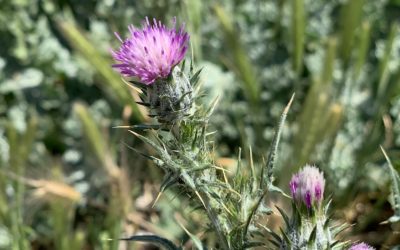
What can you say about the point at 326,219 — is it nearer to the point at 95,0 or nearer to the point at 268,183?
the point at 268,183

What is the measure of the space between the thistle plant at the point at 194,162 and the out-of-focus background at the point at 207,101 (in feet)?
2.01

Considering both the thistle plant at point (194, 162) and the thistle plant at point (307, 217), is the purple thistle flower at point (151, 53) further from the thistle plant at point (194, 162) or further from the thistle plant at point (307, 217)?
the thistle plant at point (307, 217)

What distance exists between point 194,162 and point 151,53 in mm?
149

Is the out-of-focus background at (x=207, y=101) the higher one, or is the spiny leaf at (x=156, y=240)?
the out-of-focus background at (x=207, y=101)

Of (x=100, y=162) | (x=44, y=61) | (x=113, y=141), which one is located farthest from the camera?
(x=44, y=61)

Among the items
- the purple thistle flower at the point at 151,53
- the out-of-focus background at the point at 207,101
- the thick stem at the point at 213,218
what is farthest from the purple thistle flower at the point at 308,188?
the out-of-focus background at the point at 207,101

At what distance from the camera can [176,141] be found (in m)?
0.93

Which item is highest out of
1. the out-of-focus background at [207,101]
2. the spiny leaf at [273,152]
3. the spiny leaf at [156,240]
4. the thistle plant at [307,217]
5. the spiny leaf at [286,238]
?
the out-of-focus background at [207,101]

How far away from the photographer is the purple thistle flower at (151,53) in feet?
2.90

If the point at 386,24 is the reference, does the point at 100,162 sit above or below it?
below

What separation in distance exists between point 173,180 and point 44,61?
146 centimetres

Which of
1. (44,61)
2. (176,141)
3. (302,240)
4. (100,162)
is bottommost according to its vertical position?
(302,240)

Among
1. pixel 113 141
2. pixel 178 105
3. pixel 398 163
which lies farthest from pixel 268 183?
pixel 113 141

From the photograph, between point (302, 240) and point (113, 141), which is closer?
point (302, 240)
